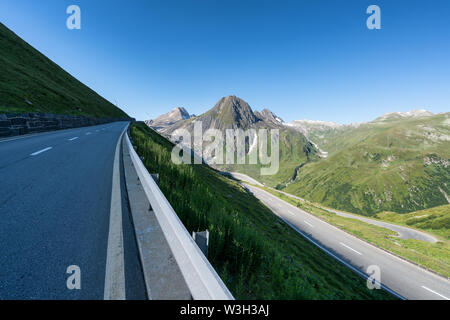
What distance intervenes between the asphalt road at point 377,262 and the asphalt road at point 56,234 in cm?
4346

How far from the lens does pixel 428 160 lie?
166250 millimetres

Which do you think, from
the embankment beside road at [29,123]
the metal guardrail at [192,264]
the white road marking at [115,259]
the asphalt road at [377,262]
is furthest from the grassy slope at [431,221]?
→ the embankment beside road at [29,123]

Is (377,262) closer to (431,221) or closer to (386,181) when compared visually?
(431,221)

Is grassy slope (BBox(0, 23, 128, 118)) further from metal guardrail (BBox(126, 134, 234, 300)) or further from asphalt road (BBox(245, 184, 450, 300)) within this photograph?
asphalt road (BBox(245, 184, 450, 300))

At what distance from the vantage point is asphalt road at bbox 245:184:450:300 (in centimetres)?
Answer: 3119

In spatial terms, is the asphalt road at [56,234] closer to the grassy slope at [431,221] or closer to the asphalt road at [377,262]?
the asphalt road at [377,262]

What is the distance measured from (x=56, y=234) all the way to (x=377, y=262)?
182ft

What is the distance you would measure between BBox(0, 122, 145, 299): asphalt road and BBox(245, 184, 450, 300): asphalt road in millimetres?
43457

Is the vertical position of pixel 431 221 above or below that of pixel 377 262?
below

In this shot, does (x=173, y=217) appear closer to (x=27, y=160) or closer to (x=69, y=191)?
(x=69, y=191)

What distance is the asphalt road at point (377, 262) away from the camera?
31.2 m

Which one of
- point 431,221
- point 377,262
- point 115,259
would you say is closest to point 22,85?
point 115,259

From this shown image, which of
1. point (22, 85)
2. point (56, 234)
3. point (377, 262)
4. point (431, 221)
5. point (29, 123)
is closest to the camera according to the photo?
point (56, 234)

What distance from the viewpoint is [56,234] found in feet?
9.21
